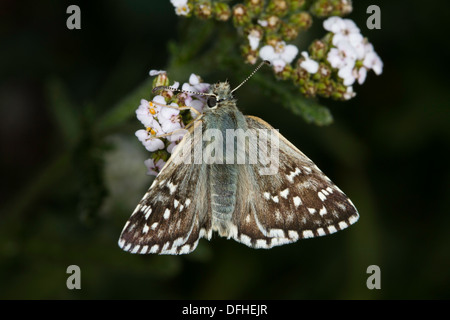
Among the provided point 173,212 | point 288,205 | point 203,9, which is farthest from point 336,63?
point 173,212

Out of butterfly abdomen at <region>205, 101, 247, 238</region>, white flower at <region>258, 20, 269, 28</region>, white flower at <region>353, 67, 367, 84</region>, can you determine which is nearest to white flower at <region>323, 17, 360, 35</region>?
white flower at <region>353, 67, 367, 84</region>

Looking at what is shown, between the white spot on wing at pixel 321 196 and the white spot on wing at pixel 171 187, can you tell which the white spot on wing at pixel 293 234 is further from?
the white spot on wing at pixel 171 187

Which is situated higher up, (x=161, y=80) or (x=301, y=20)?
(x=301, y=20)

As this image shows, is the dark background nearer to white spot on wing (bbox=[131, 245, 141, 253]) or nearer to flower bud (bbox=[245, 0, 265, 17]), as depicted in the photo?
flower bud (bbox=[245, 0, 265, 17])

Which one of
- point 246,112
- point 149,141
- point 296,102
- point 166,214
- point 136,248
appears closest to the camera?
point 136,248
